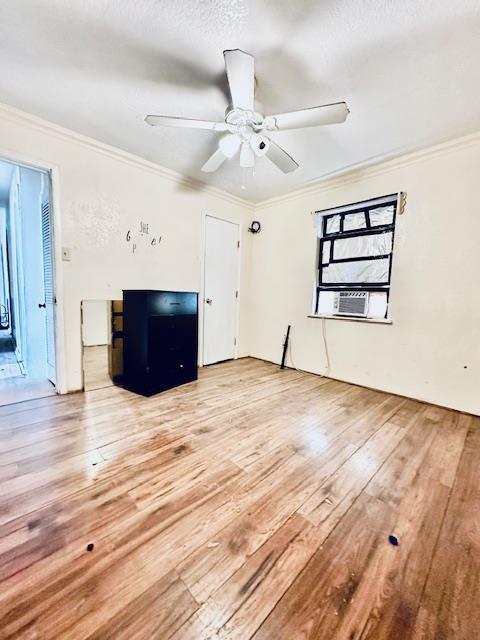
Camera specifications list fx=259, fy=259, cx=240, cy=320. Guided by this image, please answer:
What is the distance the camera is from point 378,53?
154 centimetres

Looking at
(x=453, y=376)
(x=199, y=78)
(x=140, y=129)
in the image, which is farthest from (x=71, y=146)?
(x=453, y=376)

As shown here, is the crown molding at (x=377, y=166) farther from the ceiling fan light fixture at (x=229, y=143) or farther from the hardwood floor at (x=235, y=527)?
the hardwood floor at (x=235, y=527)

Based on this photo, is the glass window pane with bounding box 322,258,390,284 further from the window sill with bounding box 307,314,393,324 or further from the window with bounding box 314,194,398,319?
the window sill with bounding box 307,314,393,324

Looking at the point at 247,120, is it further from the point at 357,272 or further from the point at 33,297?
the point at 33,297

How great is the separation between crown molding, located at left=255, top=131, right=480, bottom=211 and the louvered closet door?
2929 mm

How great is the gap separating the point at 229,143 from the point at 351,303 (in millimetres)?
2199

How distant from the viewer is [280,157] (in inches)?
84.0

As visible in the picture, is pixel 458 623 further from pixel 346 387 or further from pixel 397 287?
pixel 397 287

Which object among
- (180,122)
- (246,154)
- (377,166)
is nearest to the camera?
(180,122)

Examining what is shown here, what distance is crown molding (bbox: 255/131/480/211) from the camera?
235 centimetres

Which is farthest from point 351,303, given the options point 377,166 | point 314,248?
point 377,166

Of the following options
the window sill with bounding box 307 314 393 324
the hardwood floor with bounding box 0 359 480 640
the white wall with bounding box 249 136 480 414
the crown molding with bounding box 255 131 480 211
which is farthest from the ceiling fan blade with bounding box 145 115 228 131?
the window sill with bounding box 307 314 393 324

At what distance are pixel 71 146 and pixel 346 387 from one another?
12.4 feet

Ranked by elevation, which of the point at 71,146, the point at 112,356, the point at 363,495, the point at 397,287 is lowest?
the point at 363,495
